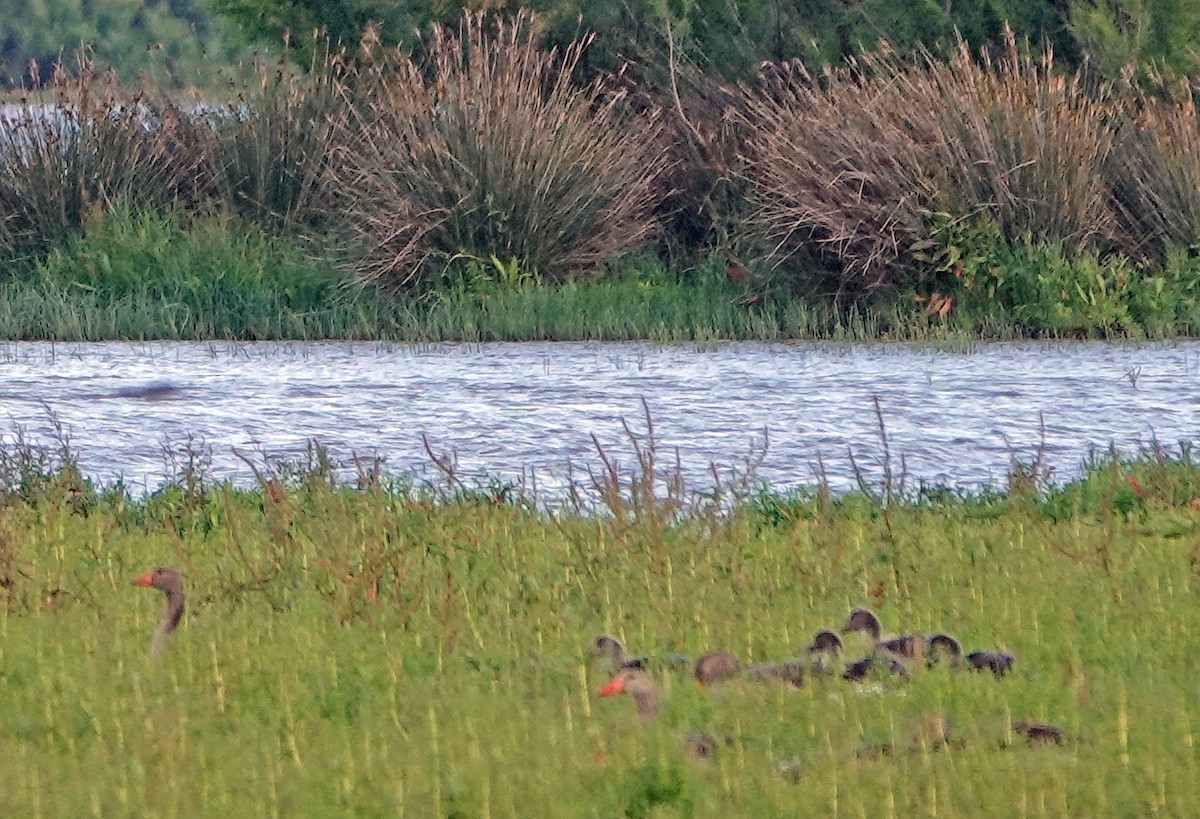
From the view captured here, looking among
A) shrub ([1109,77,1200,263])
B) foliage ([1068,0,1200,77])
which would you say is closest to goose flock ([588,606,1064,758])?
shrub ([1109,77,1200,263])

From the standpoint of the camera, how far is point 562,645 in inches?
225

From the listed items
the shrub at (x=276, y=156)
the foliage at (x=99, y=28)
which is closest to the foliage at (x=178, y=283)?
the shrub at (x=276, y=156)

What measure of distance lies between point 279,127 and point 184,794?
1219 cm

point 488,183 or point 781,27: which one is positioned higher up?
point 781,27

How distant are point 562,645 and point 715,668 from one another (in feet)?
2.20

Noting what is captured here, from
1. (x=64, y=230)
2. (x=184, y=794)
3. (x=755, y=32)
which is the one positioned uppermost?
(x=755, y=32)

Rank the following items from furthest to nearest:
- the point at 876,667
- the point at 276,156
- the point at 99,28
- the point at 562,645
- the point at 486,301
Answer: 1. the point at 99,28
2. the point at 276,156
3. the point at 486,301
4. the point at 562,645
5. the point at 876,667

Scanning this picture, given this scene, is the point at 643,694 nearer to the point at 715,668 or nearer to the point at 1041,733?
the point at 715,668

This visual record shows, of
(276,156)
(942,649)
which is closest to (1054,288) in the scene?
(276,156)

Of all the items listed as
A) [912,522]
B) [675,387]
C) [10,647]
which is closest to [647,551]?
[912,522]

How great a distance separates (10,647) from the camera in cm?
574

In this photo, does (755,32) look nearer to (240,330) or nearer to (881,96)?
(881,96)

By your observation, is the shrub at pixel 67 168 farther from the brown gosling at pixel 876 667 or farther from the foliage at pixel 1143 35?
the brown gosling at pixel 876 667

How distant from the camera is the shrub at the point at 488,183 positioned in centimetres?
1437
